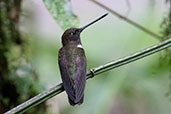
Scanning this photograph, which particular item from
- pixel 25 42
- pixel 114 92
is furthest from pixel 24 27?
pixel 114 92

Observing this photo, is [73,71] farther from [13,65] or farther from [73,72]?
[13,65]

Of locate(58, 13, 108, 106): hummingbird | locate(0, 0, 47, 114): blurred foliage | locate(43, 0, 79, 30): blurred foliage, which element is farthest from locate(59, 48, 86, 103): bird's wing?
locate(0, 0, 47, 114): blurred foliage

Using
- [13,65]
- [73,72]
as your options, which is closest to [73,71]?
[73,72]

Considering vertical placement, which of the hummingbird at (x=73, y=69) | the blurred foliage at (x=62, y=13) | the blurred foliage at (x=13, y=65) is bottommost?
the blurred foliage at (x=13, y=65)

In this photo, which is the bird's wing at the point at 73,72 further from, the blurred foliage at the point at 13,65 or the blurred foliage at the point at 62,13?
the blurred foliage at the point at 13,65

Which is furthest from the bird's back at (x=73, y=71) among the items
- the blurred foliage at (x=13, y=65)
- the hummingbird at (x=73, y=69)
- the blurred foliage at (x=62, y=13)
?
the blurred foliage at (x=13, y=65)

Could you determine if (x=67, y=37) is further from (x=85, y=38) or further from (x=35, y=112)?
(x=85, y=38)
